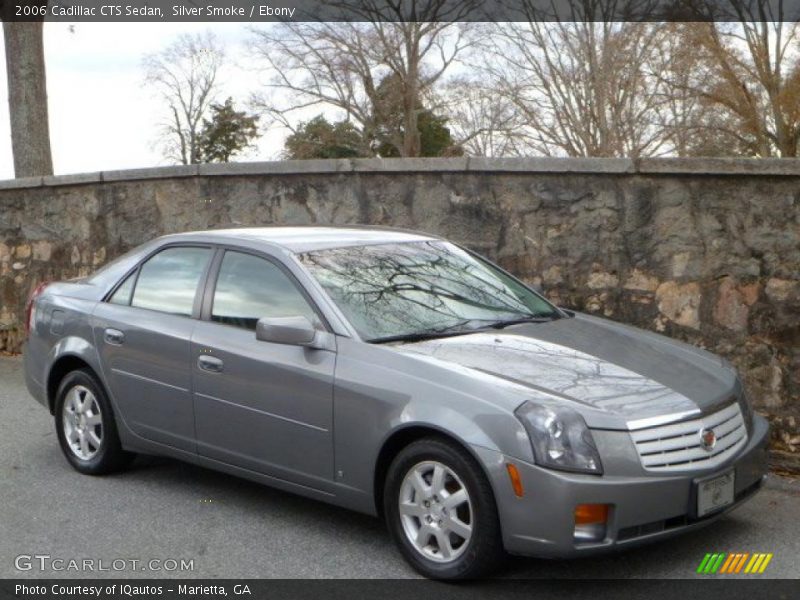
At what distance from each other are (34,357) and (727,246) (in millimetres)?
4326

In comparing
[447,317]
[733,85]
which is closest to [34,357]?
[447,317]

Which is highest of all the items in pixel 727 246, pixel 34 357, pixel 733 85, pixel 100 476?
pixel 733 85

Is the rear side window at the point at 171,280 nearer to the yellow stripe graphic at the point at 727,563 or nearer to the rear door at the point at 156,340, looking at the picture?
the rear door at the point at 156,340

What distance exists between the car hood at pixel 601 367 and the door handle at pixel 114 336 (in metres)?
1.93

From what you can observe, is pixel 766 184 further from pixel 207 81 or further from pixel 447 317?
pixel 207 81

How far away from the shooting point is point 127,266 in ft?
22.0

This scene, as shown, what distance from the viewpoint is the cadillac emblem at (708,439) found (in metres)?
4.80

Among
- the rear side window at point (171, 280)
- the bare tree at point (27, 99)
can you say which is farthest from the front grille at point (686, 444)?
the bare tree at point (27, 99)

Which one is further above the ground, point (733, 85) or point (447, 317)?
point (733, 85)

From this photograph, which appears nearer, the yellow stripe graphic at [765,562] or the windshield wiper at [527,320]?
the yellow stripe graphic at [765,562]

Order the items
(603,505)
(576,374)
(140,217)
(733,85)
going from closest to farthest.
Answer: (603,505), (576,374), (140,217), (733,85)

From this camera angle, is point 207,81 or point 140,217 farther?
point 207,81
